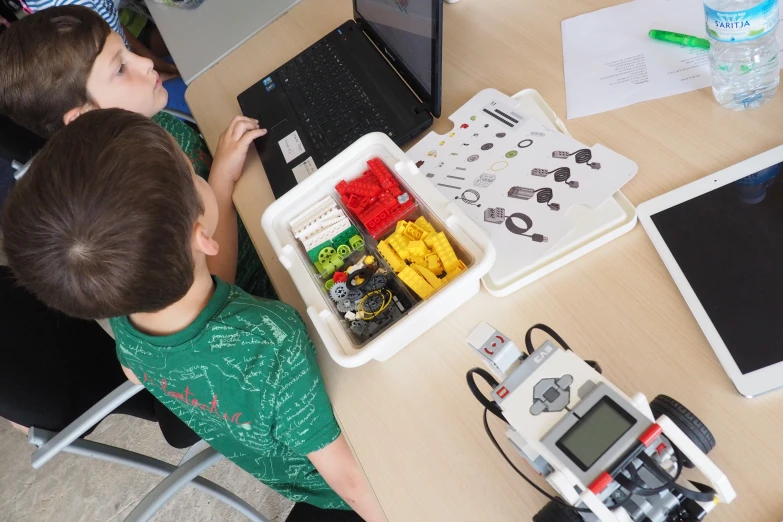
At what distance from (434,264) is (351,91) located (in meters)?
0.42

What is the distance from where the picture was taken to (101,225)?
692mm

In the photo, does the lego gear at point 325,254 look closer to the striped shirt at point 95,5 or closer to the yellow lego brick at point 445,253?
the yellow lego brick at point 445,253

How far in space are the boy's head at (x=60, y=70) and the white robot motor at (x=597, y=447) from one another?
97cm

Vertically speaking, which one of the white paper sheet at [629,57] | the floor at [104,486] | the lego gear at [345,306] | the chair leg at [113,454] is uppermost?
the white paper sheet at [629,57]

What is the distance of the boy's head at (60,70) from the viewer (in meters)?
1.09

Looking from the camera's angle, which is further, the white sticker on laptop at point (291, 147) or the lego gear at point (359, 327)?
the white sticker on laptop at point (291, 147)

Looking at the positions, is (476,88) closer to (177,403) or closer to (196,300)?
(196,300)

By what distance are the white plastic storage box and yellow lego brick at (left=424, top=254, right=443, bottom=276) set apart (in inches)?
1.2

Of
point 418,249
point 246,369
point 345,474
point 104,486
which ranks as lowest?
point 104,486

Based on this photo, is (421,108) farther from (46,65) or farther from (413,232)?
(46,65)

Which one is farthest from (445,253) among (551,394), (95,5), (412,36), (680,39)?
(95,5)

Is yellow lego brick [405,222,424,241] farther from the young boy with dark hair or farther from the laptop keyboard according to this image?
the young boy with dark hair

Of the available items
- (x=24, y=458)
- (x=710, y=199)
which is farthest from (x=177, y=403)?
(x=24, y=458)

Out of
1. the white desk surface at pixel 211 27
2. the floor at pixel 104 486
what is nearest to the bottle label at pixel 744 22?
the white desk surface at pixel 211 27
